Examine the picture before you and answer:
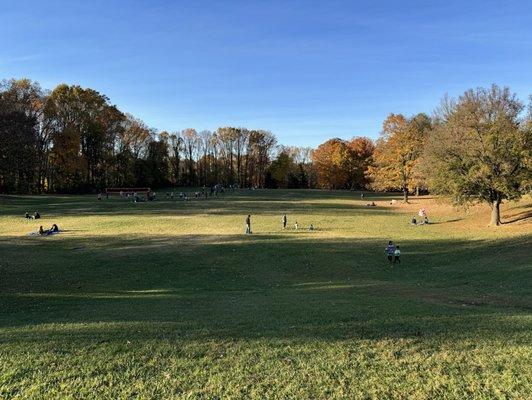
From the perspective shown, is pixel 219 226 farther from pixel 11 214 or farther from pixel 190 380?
pixel 190 380

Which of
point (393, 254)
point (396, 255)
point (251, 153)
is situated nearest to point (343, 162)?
point (251, 153)

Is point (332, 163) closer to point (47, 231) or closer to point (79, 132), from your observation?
point (79, 132)

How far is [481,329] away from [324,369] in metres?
4.59

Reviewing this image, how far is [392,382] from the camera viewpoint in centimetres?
719

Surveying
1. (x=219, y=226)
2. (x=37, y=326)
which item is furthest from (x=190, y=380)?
(x=219, y=226)

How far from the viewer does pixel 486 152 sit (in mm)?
36875

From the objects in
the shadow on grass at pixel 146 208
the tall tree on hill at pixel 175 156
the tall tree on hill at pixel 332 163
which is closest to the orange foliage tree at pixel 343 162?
the tall tree on hill at pixel 332 163

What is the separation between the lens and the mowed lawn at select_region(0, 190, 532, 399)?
287 inches

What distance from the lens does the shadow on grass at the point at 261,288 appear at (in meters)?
10.8

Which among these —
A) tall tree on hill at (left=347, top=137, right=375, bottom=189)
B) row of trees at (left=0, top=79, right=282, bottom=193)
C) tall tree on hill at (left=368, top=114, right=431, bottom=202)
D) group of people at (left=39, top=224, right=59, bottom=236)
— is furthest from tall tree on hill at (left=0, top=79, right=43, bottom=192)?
tall tree on hill at (left=347, top=137, right=375, bottom=189)

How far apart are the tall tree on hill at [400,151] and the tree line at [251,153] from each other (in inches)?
6.6

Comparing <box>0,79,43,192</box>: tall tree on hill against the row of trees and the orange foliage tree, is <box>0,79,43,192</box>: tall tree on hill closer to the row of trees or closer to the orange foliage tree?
the row of trees

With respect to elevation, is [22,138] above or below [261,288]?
above

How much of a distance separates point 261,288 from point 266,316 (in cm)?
763
